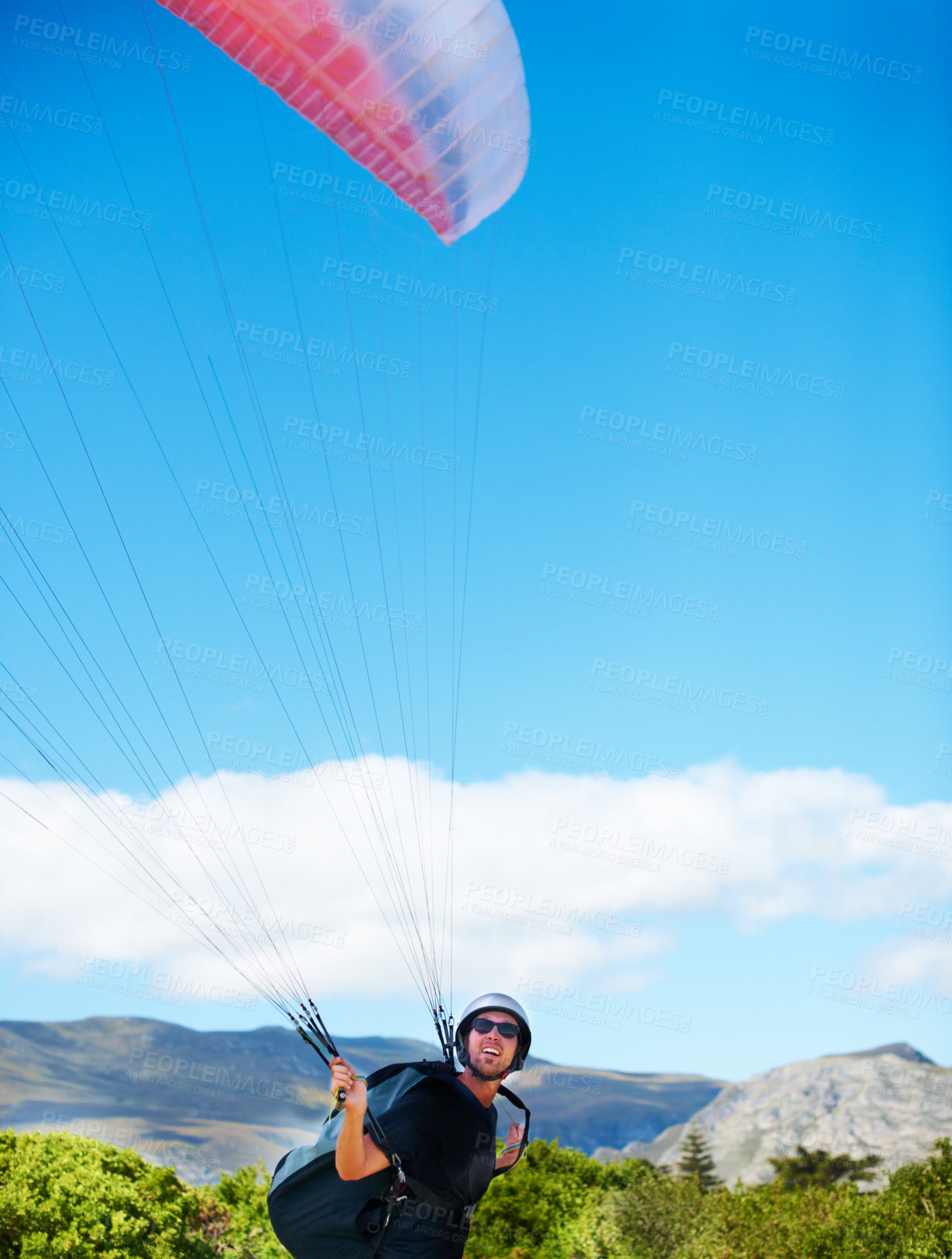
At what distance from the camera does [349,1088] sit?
3740mm

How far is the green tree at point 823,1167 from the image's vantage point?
50188 mm

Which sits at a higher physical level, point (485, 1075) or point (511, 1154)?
point (485, 1075)

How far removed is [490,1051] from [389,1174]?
703mm

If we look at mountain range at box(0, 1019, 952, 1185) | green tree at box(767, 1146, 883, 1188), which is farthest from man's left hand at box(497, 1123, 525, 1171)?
mountain range at box(0, 1019, 952, 1185)

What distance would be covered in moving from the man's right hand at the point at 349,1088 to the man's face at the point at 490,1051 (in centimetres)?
72

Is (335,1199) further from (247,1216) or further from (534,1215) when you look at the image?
(534,1215)

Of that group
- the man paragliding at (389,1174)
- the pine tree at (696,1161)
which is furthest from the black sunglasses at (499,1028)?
the pine tree at (696,1161)

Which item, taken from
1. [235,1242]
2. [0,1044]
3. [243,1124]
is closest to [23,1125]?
[0,1044]

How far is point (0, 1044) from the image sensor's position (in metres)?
98.1

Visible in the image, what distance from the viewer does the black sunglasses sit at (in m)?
4.38

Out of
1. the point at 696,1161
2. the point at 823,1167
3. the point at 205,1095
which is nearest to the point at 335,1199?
the point at 696,1161

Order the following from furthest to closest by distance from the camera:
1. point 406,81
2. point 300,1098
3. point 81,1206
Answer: point 300,1098 → point 81,1206 → point 406,81

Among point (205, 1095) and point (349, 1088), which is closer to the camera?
point (349, 1088)

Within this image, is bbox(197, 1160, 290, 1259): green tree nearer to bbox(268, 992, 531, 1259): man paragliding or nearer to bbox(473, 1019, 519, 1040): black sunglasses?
bbox(268, 992, 531, 1259): man paragliding
